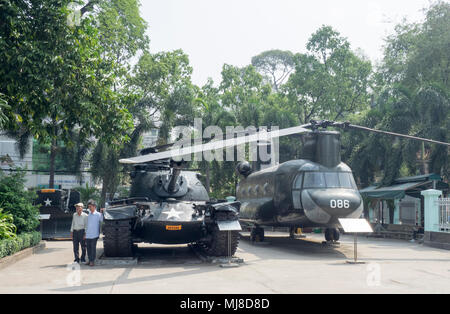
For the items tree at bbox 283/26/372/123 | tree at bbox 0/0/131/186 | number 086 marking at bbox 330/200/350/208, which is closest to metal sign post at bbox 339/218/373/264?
number 086 marking at bbox 330/200/350/208

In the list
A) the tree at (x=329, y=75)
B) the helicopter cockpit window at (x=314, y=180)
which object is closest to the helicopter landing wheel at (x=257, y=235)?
the helicopter cockpit window at (x=314, y=180)

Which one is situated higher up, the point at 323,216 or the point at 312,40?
the point at 312,40

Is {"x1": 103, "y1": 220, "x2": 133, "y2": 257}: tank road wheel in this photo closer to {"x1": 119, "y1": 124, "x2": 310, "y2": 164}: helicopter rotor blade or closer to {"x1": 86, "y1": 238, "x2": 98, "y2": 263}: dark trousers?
{"x1": 86, "y1": 238, "x2": 98, "y2": 263}: dark trousers

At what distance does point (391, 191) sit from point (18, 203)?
1571 centimetres

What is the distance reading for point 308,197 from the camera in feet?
47.6

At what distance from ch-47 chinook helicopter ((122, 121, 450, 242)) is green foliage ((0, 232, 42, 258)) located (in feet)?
18.1

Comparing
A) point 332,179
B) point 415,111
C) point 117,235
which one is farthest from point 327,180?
Answer: point 415,111

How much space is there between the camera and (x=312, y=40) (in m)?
35.9

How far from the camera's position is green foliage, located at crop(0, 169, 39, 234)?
1463 centimetres

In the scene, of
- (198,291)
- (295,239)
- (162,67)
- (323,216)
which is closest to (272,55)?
(162,67)

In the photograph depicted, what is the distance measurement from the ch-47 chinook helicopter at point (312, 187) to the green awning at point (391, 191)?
525cm

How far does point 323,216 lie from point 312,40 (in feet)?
79.8

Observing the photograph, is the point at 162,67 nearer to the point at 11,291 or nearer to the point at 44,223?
the point at 44,223

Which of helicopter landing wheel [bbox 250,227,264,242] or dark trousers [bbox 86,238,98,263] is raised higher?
dark trousers [bbox 86,238,98,263]
